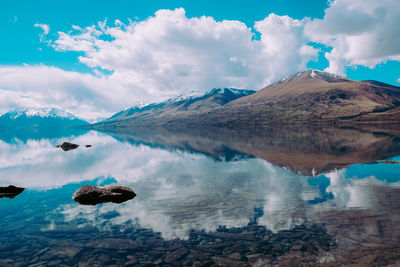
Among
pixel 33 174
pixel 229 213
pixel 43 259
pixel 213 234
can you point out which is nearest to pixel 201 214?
pixel 229 213

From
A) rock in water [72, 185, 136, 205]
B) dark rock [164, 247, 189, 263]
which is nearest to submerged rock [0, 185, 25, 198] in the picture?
rock in water [72, 185, 136, 205]

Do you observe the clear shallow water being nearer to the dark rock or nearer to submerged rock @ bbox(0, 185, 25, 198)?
the dark rock

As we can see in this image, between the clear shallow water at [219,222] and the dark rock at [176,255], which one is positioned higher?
the clear shallow water at [219,222]

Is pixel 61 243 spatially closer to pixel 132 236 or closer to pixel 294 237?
pixel 132 236

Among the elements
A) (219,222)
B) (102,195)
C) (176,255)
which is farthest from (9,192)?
(219,222)

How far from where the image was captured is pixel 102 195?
30.4 m

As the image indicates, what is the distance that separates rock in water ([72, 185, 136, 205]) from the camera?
99.2ft

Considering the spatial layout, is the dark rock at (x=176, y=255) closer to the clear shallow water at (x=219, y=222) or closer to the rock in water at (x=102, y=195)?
the clear shallow water at (x=219, y=222)

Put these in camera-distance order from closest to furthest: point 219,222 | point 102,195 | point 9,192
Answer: point 219,222 < point 102,195 < point 9,192

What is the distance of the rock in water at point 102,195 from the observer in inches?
1191

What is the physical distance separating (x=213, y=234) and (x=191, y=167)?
105ft

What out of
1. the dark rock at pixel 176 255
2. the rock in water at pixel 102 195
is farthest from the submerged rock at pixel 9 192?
the dark rock at pixel 176 255

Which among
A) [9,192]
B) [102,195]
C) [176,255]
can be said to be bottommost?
[176,255]

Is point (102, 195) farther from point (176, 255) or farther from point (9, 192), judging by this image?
point (9, 192)
